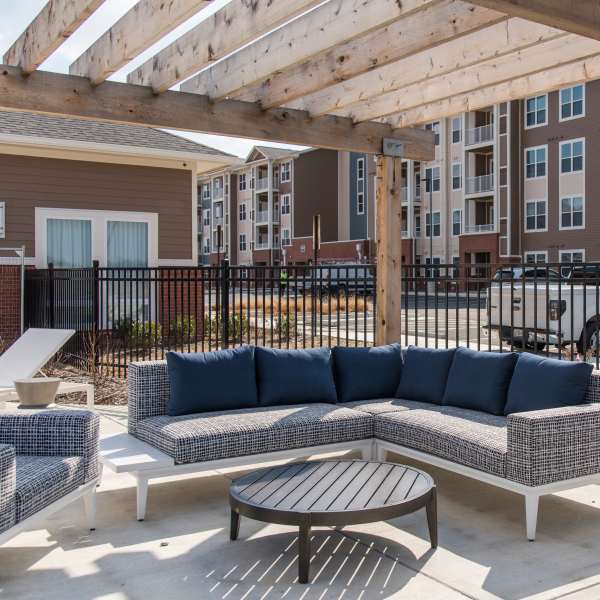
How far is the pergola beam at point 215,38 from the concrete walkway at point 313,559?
3.38m

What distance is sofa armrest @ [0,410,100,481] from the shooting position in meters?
4.35

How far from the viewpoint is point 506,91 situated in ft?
22.2

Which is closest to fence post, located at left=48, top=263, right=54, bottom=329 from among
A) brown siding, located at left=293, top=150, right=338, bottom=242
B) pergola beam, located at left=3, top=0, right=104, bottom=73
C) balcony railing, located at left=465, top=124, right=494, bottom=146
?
pergola beam, located at left=3, top=0, right=104, bottom=73

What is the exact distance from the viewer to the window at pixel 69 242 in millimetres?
13352

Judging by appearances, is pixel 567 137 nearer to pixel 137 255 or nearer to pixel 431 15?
pixel 137 255

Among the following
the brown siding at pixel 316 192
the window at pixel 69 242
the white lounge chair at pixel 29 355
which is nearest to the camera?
the white lounge chair at pixel 29 355

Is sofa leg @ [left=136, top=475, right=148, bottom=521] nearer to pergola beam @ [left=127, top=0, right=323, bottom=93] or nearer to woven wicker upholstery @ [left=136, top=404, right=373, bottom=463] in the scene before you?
woven wicker upholstery @ [left=136, top=404, right=373, bottom=463]

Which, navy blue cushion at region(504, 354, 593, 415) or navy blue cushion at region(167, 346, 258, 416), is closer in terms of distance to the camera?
navy blue cushion at region(504, 354, 593, 415)

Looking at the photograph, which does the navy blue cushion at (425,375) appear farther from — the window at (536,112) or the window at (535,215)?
the window at (536,112)

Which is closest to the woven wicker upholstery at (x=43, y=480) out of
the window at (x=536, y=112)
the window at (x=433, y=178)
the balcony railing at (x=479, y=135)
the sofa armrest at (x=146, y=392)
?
the sofa armrest at (x=146, y=392)

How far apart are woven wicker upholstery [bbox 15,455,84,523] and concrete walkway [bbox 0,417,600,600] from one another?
0.38m

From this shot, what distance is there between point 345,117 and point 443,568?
4943 millimetres

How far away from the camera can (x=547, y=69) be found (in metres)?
5.93

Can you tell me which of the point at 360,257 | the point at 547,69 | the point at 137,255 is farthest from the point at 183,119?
the point at 360,257
